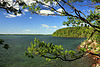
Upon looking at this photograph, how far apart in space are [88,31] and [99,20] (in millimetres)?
699

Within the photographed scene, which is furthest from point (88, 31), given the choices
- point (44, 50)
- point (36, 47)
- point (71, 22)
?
point (36, 47)

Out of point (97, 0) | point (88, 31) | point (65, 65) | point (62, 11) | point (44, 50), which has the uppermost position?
point (97, 0)

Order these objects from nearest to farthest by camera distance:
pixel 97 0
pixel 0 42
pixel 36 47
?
1. pixel 0 42
2. pixel 36 47
3. pixel 97 0

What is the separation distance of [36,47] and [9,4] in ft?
6.87

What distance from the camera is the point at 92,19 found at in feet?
14.1

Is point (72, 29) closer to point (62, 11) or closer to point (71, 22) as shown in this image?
point (71, 22)

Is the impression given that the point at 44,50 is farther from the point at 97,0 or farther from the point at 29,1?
the point at 97,0

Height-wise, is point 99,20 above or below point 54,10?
below

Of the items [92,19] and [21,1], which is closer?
[21,1]

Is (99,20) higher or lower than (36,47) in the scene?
higher

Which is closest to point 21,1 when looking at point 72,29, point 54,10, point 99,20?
point 54,10

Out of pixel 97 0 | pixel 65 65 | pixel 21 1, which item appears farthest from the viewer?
pixel 65 65

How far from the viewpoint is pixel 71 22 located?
4.39m

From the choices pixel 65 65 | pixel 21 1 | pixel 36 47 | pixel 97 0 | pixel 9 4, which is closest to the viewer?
pixel 9 4
